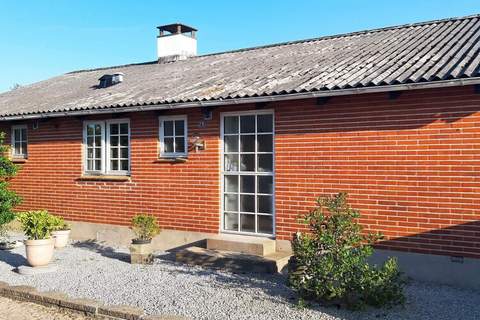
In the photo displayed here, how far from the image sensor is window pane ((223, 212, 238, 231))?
31.0 ft

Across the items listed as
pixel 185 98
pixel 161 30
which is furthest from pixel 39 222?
pixel 161 30

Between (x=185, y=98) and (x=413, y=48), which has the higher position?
(x=413, y=48)

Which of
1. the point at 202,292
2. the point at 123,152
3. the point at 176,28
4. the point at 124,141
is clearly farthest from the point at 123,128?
the point at 176,28

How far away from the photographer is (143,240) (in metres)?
9.10

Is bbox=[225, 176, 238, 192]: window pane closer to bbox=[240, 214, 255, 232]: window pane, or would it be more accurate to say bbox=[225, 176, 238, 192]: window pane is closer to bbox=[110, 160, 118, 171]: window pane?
bbox=[240, 214, 255, 232]: window pane

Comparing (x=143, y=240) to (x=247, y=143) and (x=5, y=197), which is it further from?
(x=5, y=197)

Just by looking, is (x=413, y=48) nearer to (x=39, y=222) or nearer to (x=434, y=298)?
(x=434, y=298)

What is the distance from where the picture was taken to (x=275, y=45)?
43.8ft

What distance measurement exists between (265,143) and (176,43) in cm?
788

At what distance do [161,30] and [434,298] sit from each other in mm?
12719

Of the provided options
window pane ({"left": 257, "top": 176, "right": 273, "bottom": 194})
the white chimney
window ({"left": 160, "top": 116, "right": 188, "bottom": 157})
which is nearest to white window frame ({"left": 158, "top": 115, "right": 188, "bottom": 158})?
window ({"left": 160, "top": 116, "right": 188, "bottom": 157})

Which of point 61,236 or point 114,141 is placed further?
point 114,141

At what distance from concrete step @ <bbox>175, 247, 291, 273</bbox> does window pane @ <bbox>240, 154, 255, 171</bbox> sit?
160cm

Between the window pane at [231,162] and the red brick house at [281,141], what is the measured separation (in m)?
0.02
